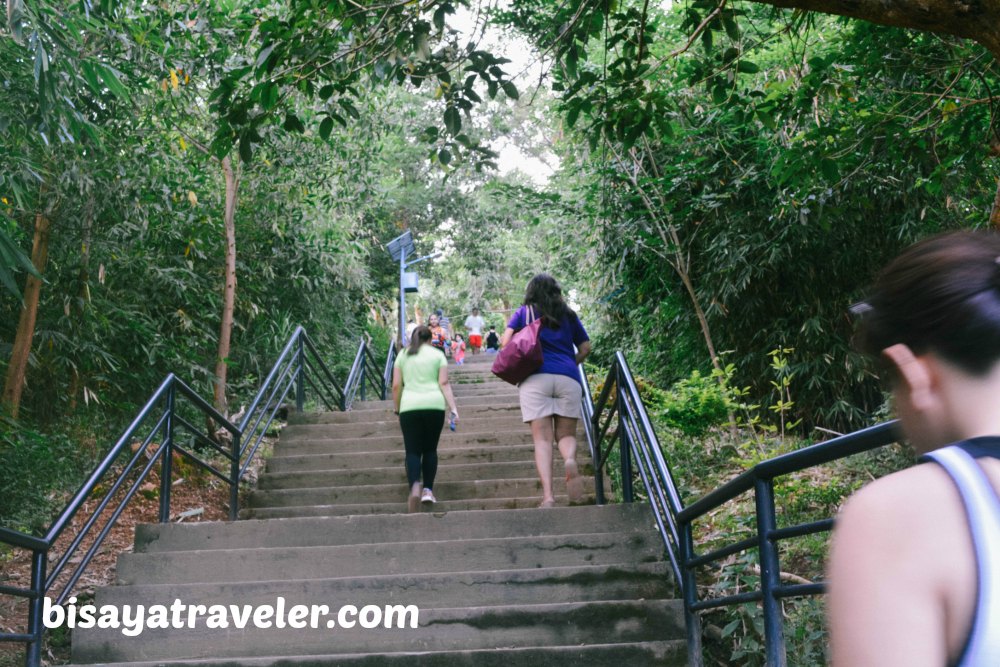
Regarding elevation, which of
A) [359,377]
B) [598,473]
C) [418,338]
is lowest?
[598,473]

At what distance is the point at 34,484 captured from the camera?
23.4 ft

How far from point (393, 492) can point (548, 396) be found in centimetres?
177

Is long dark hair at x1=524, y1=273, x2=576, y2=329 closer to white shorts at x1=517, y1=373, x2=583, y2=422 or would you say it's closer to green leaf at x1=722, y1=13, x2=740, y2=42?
white shorts at x1=517, y1=373, x2=583, y2=422

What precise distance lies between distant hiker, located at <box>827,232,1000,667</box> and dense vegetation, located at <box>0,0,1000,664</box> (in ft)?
12.0

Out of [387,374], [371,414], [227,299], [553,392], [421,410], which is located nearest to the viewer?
[553,392]

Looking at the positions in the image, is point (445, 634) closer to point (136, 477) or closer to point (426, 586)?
point (426, 586)

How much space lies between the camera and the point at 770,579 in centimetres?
278

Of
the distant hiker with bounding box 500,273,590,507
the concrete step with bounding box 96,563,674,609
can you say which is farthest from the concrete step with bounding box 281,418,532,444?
the concrete step with bounding box 96,563,674,609

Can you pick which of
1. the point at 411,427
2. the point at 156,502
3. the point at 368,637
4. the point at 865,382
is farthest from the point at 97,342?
the point at 865,382

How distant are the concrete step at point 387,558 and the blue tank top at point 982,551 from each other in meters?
4.46

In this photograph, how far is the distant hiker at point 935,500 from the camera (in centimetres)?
76

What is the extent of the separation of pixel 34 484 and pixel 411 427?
3004 millimetres

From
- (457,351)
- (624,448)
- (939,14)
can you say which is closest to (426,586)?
(624,448)

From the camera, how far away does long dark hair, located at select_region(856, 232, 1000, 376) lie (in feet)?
2.84
